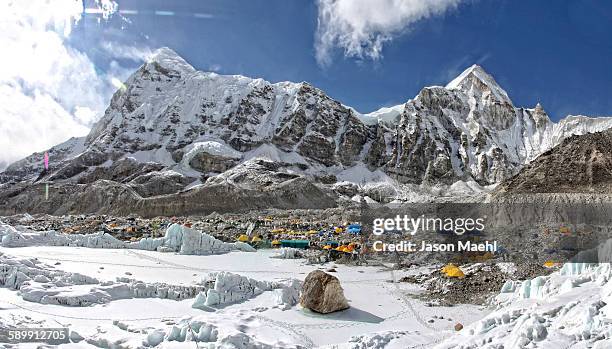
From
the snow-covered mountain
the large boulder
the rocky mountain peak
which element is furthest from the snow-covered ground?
the rocky mountain peak

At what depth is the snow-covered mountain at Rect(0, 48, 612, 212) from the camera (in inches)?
4695

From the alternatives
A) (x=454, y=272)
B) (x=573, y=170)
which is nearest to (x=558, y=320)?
(x=454, y=272)

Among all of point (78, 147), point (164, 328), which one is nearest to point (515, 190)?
point (164, 328)

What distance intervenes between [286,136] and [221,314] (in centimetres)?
12423

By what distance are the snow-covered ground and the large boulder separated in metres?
0.30

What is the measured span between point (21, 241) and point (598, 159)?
53.6 metres

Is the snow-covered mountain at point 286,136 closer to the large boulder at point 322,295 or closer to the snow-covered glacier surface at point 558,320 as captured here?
the large boulder at point 322,295

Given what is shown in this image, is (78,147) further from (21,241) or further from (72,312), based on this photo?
(72,312)

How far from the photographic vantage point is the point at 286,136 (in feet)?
456

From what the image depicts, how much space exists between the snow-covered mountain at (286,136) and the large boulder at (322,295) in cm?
8678

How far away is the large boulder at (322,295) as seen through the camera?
16688mm

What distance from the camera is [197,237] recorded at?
110ft

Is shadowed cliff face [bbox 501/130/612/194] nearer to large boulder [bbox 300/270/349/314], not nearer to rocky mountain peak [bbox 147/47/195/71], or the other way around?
large boulder [bbox 300/270/349/314]

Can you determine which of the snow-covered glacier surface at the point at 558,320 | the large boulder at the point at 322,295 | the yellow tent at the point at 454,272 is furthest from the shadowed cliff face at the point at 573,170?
the large boulder at the point at 322,295
